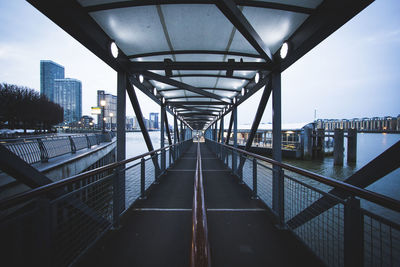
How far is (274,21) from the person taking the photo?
96.3 inches

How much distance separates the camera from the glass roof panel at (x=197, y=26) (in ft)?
7.63

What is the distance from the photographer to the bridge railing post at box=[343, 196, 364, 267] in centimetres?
136

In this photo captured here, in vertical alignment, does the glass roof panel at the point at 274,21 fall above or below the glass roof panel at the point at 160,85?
above

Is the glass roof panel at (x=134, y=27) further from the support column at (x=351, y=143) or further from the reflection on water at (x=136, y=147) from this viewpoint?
the reflection on water at (x=136, y=147)

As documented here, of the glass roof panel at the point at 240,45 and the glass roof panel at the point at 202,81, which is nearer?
the glass roof panel at the point at 240,45

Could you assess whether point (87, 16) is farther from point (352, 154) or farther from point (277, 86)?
point (352, 154)

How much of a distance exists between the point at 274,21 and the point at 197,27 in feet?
3.85

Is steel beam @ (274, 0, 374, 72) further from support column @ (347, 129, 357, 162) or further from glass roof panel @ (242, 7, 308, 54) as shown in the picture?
support column @ (347, 129, 357, 162)

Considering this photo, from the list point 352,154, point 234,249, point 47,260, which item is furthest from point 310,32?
point 352,154

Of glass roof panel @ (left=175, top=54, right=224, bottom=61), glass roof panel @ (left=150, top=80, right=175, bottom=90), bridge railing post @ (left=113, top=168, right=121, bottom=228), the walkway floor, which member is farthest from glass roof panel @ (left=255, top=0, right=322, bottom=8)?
glass roof panel @ (left=150, top=80, right=175, bottom=90)

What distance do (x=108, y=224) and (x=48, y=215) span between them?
1113 mm

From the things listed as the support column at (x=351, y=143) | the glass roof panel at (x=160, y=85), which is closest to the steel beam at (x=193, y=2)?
the glass roof panel at (x=160, y=85)

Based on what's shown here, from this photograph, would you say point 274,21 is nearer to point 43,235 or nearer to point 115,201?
point 115,201

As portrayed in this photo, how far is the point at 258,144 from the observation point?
22.6 meters
